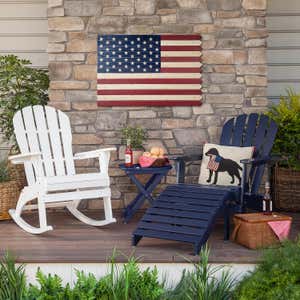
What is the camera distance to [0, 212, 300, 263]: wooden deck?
14.0 ft

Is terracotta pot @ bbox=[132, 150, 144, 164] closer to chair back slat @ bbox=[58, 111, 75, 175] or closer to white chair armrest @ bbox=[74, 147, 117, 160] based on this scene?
white chair armrest @ bbox=[74, 147, 117, 160]

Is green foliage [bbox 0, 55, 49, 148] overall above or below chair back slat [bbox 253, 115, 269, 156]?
above

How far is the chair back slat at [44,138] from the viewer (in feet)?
18.6

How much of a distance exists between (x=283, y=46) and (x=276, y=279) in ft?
12.2

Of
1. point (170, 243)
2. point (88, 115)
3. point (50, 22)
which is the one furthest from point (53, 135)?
point (170, 243)

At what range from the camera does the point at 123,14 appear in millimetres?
6133

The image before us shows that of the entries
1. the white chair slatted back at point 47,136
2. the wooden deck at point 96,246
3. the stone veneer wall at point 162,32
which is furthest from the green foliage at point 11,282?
the stone veneer wall at point 162,32

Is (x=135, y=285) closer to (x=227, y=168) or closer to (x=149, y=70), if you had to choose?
(x=227, y=168)

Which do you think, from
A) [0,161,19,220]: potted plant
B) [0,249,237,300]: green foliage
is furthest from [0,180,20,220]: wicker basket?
[0,249,237,300]: green foliage

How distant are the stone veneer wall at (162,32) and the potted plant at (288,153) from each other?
0.81 feet

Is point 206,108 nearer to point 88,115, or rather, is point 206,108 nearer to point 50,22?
point 88,115

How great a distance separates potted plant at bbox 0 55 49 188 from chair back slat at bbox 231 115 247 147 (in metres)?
1.85

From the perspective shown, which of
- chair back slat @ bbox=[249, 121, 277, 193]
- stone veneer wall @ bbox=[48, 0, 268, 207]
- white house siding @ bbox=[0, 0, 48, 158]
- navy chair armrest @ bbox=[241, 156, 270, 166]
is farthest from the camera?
white house siding @ bbox=[0, 0, 48, 158]

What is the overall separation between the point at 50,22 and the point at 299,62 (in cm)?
261
